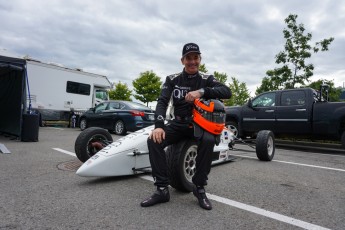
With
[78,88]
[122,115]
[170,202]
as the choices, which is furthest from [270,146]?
[78,88]

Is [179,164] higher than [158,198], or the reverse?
[179,164]

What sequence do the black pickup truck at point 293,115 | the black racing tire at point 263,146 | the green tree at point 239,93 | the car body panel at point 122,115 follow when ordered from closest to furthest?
the black racing tire at point 263,146, the black pickup truck at point 293,115, the car body panel at point 122,115, the green tree at point 239,93

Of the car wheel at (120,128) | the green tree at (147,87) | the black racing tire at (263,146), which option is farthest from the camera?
the green tree at (147,87)

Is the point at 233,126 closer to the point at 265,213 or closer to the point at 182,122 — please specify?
the point at 182,122

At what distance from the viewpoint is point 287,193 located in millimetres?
3508

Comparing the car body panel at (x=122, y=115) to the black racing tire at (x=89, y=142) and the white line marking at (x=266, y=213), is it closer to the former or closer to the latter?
the black racing tire at (x=89, y=142)

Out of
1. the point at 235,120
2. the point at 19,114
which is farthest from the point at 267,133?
the point at 19,114

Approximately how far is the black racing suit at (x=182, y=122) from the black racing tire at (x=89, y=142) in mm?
1699

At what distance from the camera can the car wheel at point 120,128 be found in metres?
11.2

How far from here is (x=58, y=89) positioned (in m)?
15.4

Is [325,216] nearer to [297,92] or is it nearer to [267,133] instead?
[267,133]

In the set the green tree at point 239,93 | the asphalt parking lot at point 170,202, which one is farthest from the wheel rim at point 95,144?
the green tree at point 239,93

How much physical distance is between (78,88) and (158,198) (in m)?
14.7

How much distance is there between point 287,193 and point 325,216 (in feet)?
2.53
